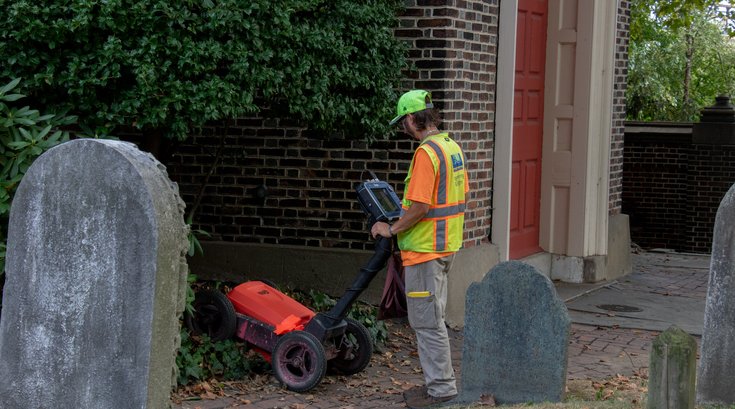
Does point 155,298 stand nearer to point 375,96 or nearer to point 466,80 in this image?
point 375,96

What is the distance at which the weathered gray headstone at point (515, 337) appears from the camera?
659 centimetres

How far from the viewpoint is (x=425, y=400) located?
7070mm

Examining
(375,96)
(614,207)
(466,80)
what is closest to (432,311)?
(375,96)

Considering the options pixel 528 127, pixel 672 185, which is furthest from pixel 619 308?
pixel 672 185

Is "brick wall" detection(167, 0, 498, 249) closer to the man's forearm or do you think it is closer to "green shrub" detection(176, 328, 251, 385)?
"green shrub" detection(176, 328, 251, 385)

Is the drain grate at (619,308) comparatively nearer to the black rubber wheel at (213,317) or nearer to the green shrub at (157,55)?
the green shrub at (157,55)

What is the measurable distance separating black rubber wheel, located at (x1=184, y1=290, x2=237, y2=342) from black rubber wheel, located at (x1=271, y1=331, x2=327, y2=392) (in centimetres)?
43

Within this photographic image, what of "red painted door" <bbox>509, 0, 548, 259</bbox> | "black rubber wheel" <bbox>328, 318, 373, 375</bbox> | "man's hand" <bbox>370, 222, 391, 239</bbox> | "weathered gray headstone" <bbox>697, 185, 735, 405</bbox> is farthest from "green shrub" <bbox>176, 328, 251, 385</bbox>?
"red painted door" <bbox>509, 0, 548, 259</bbox>

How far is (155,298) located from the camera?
4.64 m

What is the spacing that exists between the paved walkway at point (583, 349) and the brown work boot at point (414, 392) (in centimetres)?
9

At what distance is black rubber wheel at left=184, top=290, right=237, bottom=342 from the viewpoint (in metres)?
7.72

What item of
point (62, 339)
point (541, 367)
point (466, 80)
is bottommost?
point (541, 367)

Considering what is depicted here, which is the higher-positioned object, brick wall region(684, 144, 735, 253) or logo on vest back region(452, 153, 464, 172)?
logo on vest back region(452, 153, 464, 172)

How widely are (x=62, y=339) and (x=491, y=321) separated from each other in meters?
2.72
